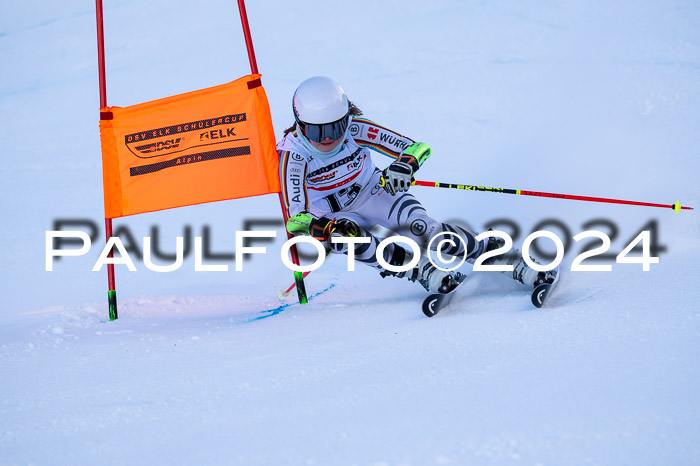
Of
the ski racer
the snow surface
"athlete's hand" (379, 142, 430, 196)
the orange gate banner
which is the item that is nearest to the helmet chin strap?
the ski racer

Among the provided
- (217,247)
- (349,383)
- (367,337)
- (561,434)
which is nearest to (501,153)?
(217,247)

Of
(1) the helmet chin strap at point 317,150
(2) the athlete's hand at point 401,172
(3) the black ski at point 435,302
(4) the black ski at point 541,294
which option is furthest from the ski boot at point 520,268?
(1) the helmet chin strap at point 317,150

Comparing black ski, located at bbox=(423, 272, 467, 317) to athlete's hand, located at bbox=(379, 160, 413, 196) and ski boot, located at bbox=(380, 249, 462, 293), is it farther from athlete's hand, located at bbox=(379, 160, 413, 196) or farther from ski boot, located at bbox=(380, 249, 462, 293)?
athlete's hand, located at bbox=(379, 160, 413, 196)

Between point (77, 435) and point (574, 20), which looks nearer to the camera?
point (77, 435)

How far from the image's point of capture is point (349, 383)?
2.33 m

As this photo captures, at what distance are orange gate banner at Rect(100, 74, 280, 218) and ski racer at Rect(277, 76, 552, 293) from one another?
0.86ft

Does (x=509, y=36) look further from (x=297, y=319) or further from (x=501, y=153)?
(x=297, y=319)

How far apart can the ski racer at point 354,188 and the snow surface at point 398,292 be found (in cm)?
20

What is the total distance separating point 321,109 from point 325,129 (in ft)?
0.32

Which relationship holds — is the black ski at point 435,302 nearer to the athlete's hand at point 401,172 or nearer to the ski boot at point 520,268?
the ski boot at point 520,268

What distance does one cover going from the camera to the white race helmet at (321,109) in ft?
10.6

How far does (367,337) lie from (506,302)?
0.72m

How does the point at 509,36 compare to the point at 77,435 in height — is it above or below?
above

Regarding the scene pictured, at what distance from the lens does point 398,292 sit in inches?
155
